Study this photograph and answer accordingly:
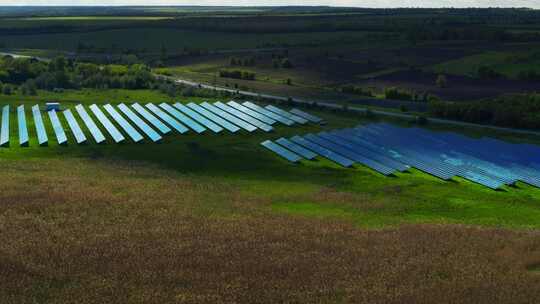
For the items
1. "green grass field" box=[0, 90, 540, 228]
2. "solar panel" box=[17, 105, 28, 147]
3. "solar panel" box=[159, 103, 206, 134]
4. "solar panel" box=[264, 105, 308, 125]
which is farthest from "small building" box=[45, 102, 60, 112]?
"solar panel" box=[264, 105, 308, 125]

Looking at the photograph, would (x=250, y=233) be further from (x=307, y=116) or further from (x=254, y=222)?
(x=307, y=116)

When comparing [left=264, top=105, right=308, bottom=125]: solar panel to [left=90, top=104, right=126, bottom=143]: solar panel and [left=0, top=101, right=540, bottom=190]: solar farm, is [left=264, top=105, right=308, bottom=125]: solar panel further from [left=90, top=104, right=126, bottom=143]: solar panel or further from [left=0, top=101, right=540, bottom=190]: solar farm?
[left=90, top=104, right=126, bottom=143]: solar panel

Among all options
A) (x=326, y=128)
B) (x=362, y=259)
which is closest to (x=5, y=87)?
(x=326, y=128)

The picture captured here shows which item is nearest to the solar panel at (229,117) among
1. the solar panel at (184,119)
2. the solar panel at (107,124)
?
the solar panel at (184,119)

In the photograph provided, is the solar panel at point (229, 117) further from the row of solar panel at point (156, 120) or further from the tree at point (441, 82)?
the tree at point (441, 82)

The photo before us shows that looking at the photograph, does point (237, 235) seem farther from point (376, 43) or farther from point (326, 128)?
point (376, 43)

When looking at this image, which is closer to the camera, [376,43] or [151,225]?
[151,225]
